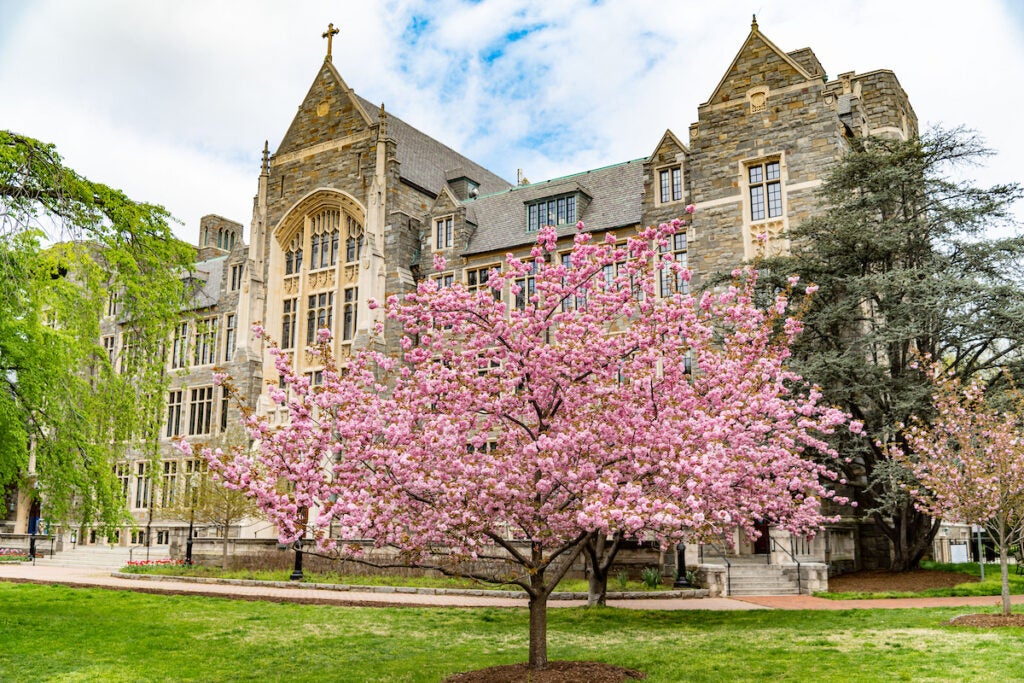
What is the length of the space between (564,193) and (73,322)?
76.2 feet

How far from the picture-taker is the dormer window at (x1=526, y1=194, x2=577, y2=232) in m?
35.0

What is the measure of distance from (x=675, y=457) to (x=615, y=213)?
24.2 meters

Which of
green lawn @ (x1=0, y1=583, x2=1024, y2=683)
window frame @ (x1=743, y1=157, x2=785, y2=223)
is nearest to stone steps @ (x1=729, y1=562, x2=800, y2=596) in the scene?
green lawn @ (x1=0, y1=583, x2=1024, y2=683)

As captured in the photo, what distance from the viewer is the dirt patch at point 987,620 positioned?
540 inches

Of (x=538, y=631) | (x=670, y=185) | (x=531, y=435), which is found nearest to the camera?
(x=538, y=631)

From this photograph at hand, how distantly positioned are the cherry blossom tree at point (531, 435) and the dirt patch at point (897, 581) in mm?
10899

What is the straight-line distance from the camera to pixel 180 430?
45219mm

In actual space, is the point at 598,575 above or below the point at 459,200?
below

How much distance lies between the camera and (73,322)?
14812mm

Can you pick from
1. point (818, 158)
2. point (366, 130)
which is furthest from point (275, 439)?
point (366, 130)

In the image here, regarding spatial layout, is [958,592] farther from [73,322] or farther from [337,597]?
[73,322]

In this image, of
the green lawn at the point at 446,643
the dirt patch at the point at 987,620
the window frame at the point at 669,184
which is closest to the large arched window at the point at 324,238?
the window frame at the point at 669,184

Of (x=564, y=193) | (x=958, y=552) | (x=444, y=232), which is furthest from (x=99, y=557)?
(x=958, y=552)

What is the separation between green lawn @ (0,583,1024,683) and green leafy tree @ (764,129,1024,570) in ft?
24.4
